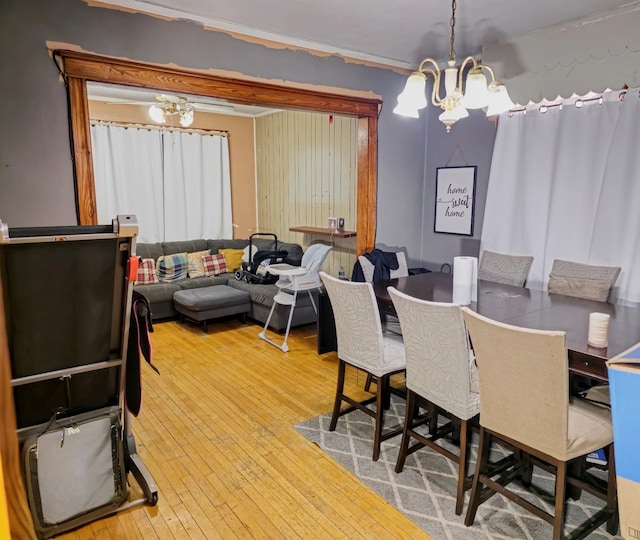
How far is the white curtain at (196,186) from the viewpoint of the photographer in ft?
19.7

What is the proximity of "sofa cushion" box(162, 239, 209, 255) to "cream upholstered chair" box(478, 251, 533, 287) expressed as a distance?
12.6 feet

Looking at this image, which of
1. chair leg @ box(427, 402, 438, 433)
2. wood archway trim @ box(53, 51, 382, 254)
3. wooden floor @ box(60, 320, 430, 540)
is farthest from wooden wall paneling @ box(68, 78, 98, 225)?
chair leg @ box(427, 402, 438, 433)

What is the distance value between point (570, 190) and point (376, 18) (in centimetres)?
194

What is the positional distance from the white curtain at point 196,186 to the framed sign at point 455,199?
3.33 meters

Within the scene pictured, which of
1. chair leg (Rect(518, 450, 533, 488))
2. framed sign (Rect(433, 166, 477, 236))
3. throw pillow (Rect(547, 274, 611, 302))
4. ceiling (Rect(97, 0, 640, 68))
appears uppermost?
ceiling (Rect(97, 0, 640, 68))

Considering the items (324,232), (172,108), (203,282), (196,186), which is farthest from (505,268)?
(196,186)

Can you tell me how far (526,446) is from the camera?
184 centimetres

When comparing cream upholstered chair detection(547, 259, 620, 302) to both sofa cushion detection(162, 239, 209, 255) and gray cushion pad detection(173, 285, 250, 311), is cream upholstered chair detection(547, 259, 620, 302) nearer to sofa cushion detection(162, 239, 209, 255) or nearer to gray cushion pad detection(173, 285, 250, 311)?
gray cushion pad detection(173, 285, 250, 311)

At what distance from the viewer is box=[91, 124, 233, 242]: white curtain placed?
5.54 meters

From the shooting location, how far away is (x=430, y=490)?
2254 millimetres

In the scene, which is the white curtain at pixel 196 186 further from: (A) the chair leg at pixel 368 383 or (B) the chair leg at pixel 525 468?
(B) the chair leg at pixel 525 468

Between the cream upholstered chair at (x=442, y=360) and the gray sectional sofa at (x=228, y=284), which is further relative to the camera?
the gray sectional sofa at (x=228, y=284)

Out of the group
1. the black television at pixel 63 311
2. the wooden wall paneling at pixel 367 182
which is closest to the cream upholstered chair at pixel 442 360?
the black television at pixel 63 311

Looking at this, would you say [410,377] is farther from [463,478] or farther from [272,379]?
[272,379]
